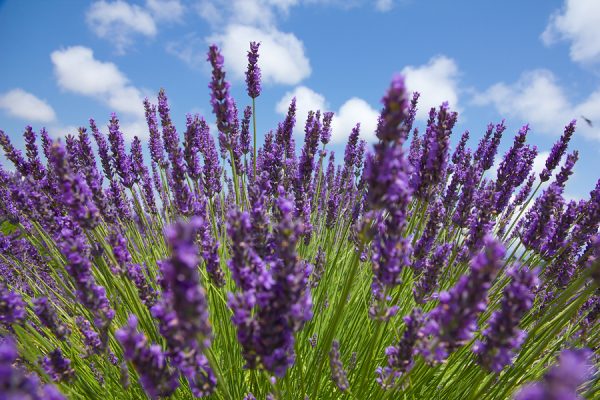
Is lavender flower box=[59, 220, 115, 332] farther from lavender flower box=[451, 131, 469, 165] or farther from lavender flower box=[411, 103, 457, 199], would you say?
lavender flower box=[451, 131, 469, 165]

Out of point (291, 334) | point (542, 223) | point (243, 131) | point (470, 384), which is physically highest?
point (243, 131)

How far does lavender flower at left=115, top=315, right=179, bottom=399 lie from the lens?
1271mm

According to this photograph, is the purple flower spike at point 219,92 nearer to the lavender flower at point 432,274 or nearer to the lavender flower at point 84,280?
the lavender flower at point 84,280

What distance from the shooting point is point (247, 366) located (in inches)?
52.4

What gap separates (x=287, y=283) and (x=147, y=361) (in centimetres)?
64

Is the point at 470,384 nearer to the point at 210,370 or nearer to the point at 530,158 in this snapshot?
the point at 210,370

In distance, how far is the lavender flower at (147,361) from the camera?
4.17 feet

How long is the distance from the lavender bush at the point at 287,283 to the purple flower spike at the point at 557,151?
18 millimetres

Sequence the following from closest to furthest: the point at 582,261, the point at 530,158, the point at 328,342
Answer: the point at 328,342
the point at 582,261
the point at 530,158

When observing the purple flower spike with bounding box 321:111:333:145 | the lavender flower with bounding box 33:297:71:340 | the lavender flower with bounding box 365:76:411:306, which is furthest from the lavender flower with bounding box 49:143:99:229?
the purple flower spike with bounding box 321:111:333:145

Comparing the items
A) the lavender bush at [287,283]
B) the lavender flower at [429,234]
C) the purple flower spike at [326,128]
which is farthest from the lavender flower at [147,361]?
the purple flower spike at [326,128]

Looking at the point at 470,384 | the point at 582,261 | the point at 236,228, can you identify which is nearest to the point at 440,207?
the point at 470,384

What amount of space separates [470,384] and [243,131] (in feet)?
10.8

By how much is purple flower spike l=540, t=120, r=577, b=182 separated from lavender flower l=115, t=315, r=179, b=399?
3740 mm
